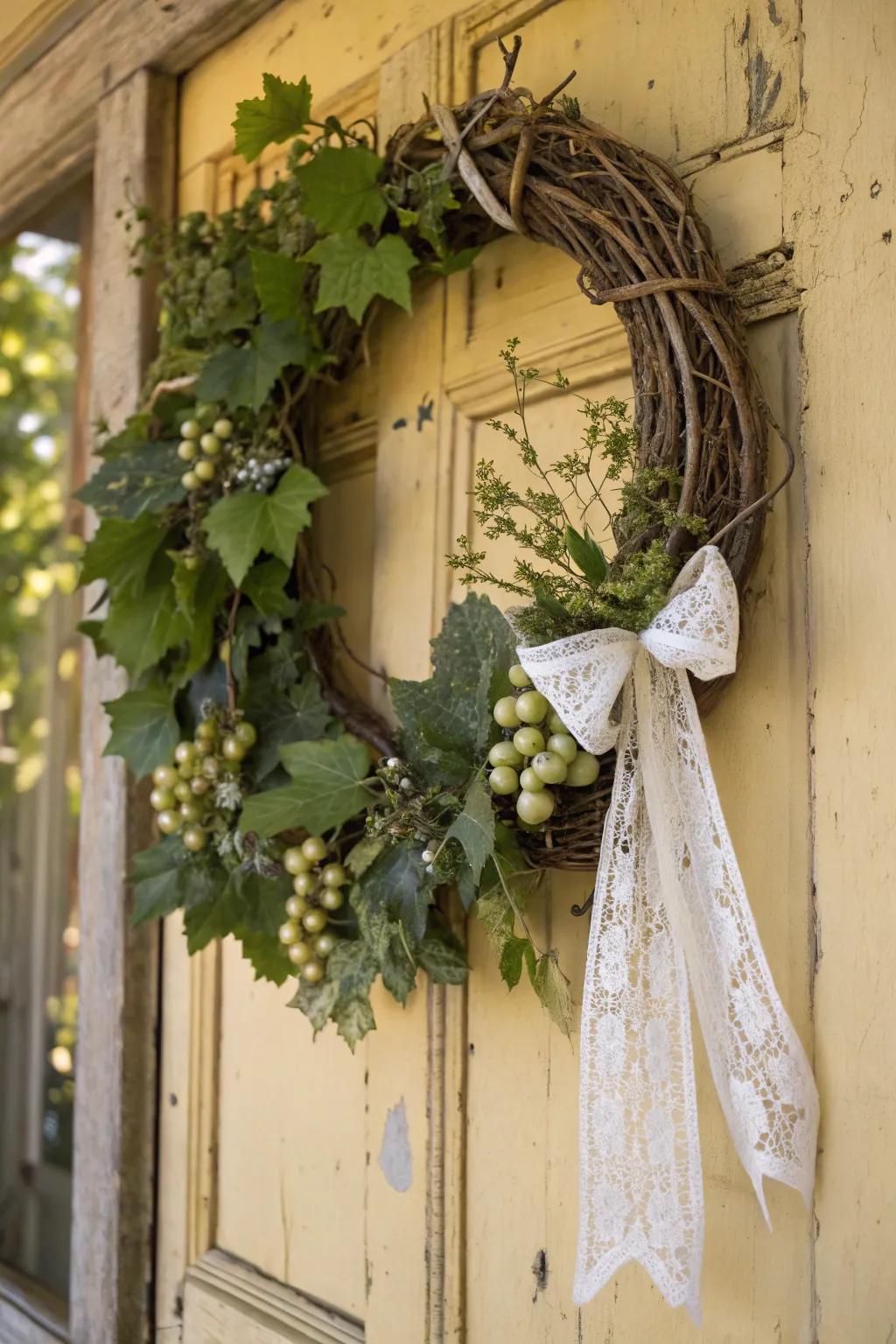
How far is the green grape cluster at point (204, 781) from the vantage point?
1088 mm

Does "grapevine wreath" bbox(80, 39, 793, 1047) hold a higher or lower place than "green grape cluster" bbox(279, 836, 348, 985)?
higher

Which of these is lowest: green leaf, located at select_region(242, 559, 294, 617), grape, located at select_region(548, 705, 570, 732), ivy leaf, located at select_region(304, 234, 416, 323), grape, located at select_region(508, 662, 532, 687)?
grape, located at select_region(548, 705, 570, 732)

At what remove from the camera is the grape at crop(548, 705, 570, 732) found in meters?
0.83

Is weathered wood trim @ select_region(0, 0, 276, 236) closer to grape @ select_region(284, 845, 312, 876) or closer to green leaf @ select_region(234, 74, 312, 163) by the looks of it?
green leaf @ select_region(234, 74, 312, 163)

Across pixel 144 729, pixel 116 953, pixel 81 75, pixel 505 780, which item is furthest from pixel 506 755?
pixel 81 75

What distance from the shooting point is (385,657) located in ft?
3.72

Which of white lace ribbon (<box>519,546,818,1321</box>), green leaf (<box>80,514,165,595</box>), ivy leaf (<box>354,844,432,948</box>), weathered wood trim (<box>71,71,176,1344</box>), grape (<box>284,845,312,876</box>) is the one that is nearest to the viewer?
white lace ribbon (<box>519,546,818,1321</box>)

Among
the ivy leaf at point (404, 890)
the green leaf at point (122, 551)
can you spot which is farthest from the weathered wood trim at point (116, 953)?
the ivy leaf at point (404, 890)

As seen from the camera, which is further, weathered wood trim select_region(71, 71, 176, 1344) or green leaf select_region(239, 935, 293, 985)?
weathered wood trim select_region(71, 71, 176, 1344)

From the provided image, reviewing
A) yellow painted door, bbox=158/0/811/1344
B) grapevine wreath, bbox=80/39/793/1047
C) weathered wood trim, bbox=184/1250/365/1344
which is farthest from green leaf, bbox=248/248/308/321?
weathered wood trim, bbox=184/1250/365/1344

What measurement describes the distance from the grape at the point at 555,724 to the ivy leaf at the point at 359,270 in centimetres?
39

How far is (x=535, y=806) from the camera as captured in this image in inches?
31.8

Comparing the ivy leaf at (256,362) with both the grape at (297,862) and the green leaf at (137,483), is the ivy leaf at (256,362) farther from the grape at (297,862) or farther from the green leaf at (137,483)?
the grape at (297,862)

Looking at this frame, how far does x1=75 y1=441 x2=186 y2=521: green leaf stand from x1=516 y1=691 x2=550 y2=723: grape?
498 millimetres
